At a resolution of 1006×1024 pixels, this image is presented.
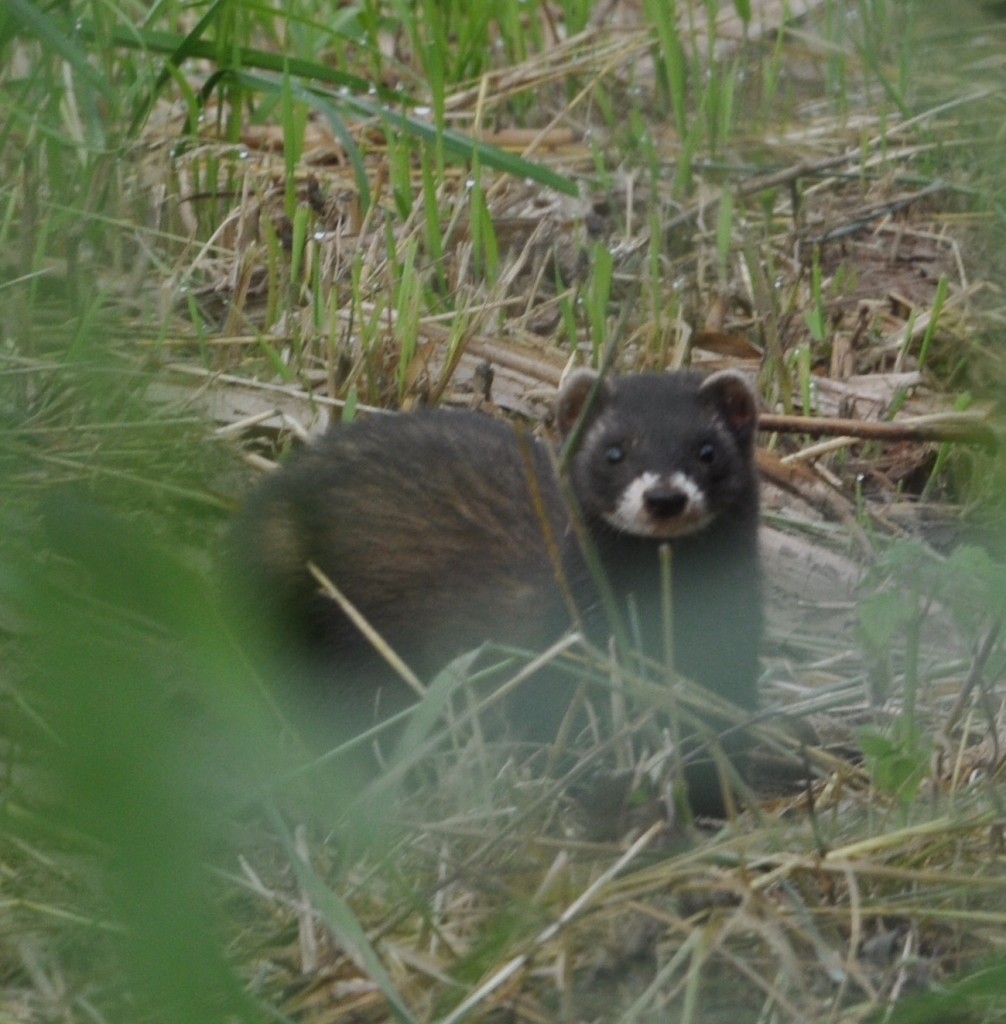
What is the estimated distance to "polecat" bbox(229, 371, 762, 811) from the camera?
→ 3.88 metres

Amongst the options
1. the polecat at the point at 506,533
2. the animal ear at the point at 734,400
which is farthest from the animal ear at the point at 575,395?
the animal ear at the point at 734,400

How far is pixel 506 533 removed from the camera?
428cm

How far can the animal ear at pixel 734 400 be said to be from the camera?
3.96 metres

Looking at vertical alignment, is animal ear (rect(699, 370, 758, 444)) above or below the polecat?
above

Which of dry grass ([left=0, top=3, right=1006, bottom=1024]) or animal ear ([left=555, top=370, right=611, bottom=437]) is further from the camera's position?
animal ear ([left=555, top=370, right=611, bottom=437])

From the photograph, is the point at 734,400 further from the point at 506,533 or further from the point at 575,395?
the point at 506,533

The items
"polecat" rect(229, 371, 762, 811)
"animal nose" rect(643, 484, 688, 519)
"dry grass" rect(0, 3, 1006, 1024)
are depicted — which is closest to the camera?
"dry grass" rect(0, 3, 1006, 1024)

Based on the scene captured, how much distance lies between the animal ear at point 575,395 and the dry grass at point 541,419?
59cm

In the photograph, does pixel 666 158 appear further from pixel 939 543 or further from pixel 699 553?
pixel 699 553

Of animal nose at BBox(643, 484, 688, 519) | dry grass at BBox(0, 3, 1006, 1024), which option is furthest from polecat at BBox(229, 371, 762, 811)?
dry grass at BBox(0, 3, 1006, 1024)

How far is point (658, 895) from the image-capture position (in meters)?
2.55

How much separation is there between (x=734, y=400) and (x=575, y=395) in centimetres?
35

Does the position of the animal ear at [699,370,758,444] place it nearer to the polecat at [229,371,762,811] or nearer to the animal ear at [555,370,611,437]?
the polecat at [229,371,762,811]

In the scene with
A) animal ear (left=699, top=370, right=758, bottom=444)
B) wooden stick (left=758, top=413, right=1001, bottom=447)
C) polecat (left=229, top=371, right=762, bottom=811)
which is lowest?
polecat (left=229, top=371, right=762, bottom=811)
